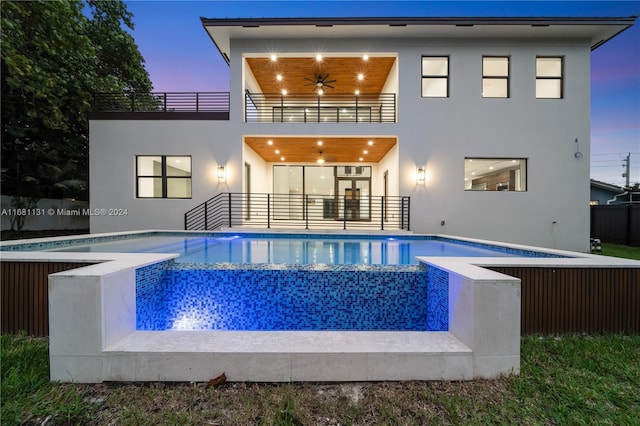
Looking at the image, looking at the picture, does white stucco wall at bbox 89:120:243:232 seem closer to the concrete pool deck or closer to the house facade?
the house facade

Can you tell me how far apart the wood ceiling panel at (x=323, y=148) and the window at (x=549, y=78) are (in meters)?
5.16

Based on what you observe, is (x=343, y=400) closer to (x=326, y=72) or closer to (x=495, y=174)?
(x=495, y=174)

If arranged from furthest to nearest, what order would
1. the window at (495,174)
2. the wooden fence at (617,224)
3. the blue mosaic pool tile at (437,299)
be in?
1. the wooden fence at (617,224)
2. the window at (495,174)
3. the blue mosaic pool tile at (437,299)

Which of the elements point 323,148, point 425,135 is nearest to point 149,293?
point 323,148

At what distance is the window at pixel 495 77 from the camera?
9.00m

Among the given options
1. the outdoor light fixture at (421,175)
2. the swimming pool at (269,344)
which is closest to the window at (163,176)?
the swimming pool at (269,344)

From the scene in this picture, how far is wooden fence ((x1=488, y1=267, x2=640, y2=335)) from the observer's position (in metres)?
2.84

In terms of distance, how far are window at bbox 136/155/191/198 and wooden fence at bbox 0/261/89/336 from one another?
6.50 meters

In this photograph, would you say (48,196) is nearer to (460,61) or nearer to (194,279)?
(194,279)

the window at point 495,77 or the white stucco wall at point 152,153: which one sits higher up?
the window at point 495,77

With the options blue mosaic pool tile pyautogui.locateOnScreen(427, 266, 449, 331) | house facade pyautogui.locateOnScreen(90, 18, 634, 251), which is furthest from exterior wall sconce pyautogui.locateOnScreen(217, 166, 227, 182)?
blue mosaic pool tile pyautogui.locateOnScreen(427, 266, 449, 331)

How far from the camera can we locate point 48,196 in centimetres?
1272

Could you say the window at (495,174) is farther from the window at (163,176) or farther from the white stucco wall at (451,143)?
the window at (163,176)

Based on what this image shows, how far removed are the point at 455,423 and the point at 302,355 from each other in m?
1.11
